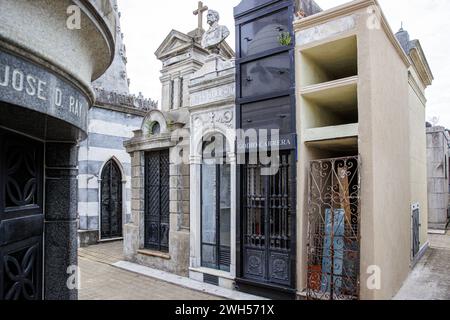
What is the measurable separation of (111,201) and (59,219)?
11.0 metres

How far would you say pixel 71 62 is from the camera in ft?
7.69

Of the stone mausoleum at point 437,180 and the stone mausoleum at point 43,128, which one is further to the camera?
the stone mausoleum at point 437,180

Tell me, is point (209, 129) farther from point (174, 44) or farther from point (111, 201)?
point (111, 201)

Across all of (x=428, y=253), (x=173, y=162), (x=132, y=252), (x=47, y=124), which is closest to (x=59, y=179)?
(x=47, y=124)

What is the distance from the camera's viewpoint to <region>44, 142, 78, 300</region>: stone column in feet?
9.76

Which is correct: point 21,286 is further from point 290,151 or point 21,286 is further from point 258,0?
point 258,0

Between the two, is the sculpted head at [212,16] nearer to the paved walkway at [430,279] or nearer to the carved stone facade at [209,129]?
the carved stone facade at [209,129]

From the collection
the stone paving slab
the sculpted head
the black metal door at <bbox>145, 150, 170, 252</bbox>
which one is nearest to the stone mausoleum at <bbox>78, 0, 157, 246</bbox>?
the stone paving slab

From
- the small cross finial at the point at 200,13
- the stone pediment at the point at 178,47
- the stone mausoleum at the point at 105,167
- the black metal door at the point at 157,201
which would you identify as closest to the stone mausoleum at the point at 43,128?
the black metal door at the point at 157,201

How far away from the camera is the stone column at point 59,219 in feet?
9.76

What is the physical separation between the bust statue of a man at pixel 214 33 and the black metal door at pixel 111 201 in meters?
7.37

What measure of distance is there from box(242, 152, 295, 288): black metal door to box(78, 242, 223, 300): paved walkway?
47.9 inches

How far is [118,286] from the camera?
7879mm

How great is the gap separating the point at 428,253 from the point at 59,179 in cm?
1145
